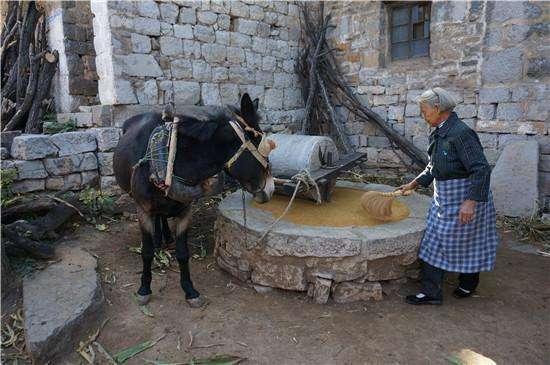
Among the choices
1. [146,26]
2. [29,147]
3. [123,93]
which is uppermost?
[146,26]

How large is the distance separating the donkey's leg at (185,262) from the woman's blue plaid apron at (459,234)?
200 centimetres

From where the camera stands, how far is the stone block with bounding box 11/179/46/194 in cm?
436

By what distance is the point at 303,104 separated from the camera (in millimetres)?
7723

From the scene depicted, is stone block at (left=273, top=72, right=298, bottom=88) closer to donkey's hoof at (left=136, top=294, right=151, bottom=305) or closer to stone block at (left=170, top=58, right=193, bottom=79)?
stone block at (left=170, top=58, right=193, bottom=79)

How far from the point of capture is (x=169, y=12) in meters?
5.38

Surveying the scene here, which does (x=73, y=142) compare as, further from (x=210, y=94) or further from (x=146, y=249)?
(x=146, y=249)

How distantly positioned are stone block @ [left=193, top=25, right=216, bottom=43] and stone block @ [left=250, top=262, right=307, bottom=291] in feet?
12.4

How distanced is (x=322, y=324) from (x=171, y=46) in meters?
4.27

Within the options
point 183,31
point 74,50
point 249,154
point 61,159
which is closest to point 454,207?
point 249,154

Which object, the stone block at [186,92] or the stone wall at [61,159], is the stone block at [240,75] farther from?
the stone wall at [61,159]

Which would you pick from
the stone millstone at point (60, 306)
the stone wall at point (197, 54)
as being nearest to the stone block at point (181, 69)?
the stone wall at point (197, 54)

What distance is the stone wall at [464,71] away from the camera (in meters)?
5.24

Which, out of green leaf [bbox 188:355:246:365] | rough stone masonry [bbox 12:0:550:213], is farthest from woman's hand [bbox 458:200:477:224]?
rough stone masonry [bbox 12:0:550:213]

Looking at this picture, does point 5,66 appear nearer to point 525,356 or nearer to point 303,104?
point 303,104
